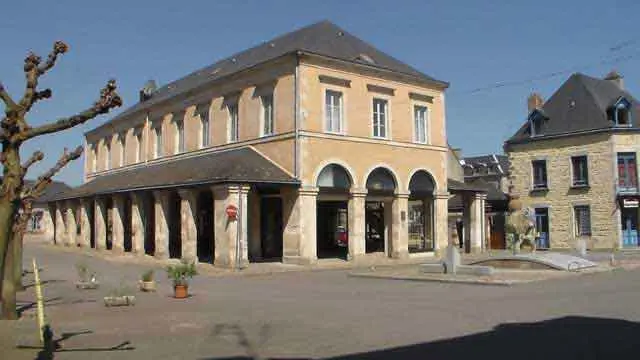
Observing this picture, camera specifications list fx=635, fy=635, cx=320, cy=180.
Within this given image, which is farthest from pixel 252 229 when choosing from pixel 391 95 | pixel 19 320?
pixel 19 320

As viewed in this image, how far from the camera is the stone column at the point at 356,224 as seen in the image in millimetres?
26219

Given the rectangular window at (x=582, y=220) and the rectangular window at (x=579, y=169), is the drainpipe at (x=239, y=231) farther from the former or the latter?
the rectangular window at (x=579, y=169)

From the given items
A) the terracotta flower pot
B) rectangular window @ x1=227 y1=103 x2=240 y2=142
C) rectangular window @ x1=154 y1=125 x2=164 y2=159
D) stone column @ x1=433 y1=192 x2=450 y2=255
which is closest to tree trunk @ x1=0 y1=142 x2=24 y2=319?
the terracotta flower pot

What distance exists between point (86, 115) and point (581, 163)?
35436 mm

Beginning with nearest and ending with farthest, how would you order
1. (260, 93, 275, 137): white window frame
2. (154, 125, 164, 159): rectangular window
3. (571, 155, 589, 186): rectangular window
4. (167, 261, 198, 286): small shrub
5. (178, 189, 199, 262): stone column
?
(167, 261, 198, 286): small shrub, (178, 189, 199, 262): stone column, (260, 93, 275, 137): white window frame, (571, 155, 589, 186): rectangular window, (154, 125, 164, 159): rectangular window

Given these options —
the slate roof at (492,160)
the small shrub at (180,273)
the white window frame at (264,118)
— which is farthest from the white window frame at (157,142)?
the slate roof at (492,160)

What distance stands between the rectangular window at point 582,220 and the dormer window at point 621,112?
5268mm

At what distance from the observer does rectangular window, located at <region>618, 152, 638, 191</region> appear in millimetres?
35500

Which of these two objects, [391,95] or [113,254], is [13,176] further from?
[113,254]

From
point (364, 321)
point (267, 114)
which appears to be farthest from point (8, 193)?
point (267, 114)

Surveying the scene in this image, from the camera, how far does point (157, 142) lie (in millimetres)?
37625

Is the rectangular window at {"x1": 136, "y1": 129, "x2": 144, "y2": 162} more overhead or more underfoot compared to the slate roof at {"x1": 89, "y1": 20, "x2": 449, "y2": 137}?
more underfoot

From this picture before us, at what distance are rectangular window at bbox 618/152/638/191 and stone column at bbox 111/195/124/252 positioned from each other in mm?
27360

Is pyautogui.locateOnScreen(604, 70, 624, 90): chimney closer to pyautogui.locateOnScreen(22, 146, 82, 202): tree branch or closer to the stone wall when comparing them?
the stone wall
